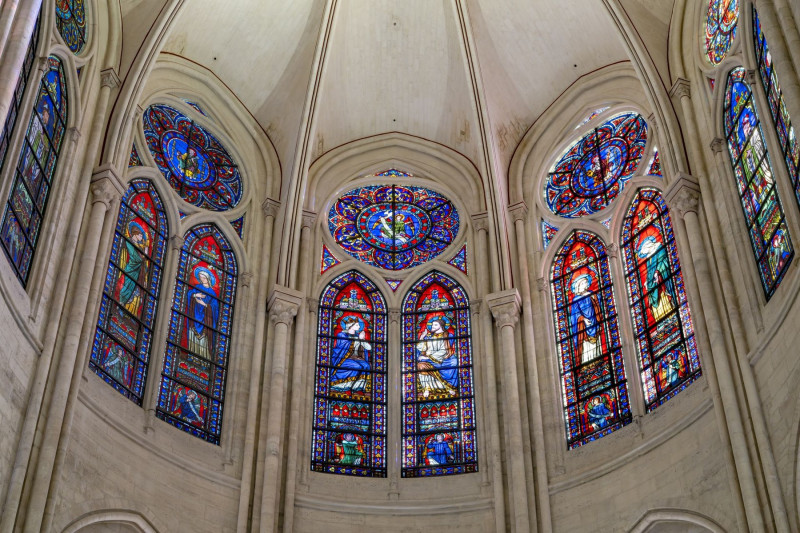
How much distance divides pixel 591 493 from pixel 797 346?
3999mm

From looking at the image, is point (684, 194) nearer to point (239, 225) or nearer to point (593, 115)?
point (593, 115)

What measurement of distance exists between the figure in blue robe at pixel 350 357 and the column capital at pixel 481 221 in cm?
256

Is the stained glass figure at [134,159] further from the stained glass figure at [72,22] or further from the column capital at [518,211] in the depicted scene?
the column capital at [518,211]

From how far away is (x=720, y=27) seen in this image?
15852 mm

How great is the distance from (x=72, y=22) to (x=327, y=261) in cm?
555

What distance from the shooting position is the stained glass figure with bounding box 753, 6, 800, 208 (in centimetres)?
1256

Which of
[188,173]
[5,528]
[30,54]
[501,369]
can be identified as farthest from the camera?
[188,173]

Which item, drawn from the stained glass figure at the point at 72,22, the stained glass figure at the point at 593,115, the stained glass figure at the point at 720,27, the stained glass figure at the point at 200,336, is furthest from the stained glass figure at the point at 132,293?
the stained glass figure at the point at 720,27

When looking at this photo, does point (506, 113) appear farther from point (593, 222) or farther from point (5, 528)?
point (5, 528)

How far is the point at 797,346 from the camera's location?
1196 cm

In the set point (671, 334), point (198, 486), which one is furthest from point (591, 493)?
point (198, 486)

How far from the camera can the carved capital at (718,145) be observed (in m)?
15.1

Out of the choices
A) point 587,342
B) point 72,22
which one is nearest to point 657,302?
point 587,342

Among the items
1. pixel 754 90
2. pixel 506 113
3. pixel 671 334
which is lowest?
pixel 671 334
